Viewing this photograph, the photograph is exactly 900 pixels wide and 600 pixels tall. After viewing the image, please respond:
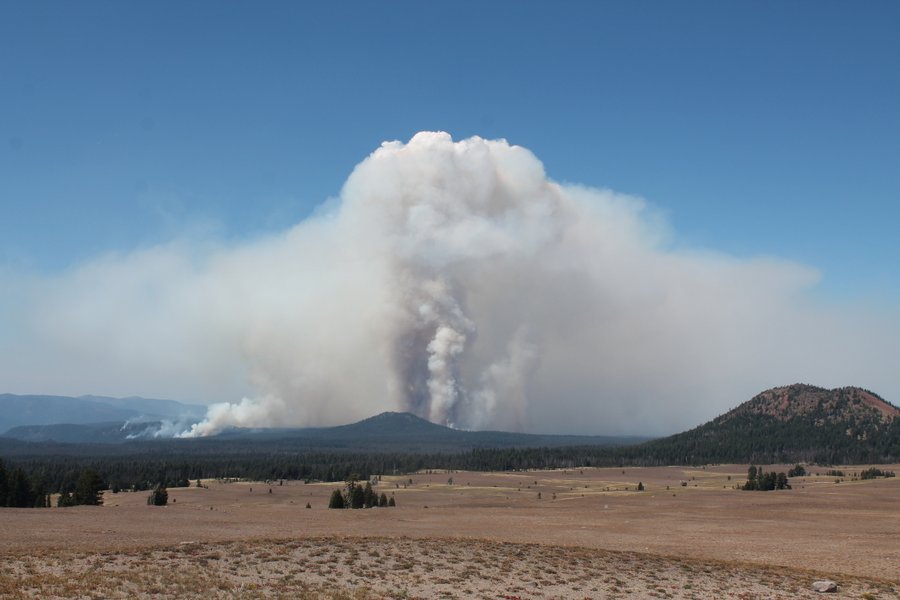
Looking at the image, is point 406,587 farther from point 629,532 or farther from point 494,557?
point 629,532

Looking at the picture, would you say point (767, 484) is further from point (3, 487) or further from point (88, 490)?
point (3, 487)

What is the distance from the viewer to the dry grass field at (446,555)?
29.3 meters

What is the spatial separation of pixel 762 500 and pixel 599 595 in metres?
→ 82.6

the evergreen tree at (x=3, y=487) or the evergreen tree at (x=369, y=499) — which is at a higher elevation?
the evergreen tree at (x=3, y=487)

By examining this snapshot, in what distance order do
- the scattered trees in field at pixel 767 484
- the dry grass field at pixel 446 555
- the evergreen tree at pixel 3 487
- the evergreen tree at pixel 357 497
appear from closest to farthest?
the dry grass field at pixel 446 555, the evergreen tree at pixel 3 487, the evergreen tree at pixel 357 497, the scattered trees in field at pixel 767 484

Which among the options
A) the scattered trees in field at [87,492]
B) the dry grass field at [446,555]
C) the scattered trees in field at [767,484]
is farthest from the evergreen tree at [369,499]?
the scattered trees in field at [767,484]

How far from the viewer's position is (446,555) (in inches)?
1495

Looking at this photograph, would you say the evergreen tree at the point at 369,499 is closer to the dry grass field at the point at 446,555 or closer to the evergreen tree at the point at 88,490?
the dry grass field at the point at 446,555

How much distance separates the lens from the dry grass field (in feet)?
96.0

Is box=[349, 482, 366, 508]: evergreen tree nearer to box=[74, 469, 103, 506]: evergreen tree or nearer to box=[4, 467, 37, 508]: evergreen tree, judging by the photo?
box=[74, 469, 103, 506]: evergreen tree

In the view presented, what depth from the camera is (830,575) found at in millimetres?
38500

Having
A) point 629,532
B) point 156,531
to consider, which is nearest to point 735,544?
point 629,532

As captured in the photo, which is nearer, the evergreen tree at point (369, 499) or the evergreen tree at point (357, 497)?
the evergreen tree at point (357, 497)

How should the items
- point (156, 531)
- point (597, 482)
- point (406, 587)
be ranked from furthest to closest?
point (597, 482) → point (156, 531) → point (406, 587)
